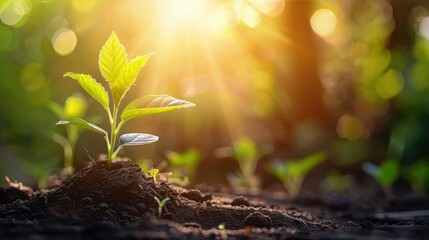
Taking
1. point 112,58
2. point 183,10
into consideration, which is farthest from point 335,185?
point 112,58

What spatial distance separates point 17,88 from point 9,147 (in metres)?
1.39

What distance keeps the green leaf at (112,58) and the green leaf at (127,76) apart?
31 mm

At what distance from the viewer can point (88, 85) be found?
2428 mm

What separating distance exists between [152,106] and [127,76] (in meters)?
0.20

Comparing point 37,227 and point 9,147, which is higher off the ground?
point 9,147

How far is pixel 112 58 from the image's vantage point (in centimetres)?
242

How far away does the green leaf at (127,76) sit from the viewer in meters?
2.37

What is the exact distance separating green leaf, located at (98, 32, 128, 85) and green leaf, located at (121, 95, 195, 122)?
0.18m

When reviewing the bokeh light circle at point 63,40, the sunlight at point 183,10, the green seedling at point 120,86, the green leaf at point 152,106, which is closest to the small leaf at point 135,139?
the green seedling at point 120,86

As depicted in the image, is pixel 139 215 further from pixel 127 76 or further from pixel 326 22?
pixel 326 22

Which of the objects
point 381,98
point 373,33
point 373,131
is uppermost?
point 373,33

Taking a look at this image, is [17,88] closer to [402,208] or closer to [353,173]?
[353,173]

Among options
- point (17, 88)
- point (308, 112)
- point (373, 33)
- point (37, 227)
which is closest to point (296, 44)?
point (308, 112)

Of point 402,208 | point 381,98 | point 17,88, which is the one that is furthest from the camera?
point 381,98
